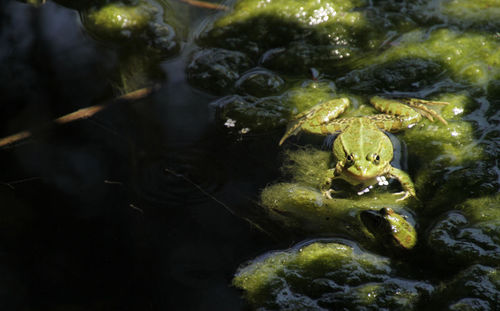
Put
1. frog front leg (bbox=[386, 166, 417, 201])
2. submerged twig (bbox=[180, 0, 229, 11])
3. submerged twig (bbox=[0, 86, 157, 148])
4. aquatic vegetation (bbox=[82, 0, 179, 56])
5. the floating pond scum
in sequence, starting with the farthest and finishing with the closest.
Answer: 1. submerged twig (bbox=[180, 0, 229, 11])
2. aquatic vegetation (bbox=[82, 0, 179, 56])
3. submerged twig (bbox=[0, 86, 157, 148])
4. frog front leg (bbox=[386, 166, 417, 201])
5. the floating pond scum

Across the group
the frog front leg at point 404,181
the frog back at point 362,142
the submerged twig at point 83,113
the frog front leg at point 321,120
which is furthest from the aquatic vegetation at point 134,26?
the frog front leg at point 404,181

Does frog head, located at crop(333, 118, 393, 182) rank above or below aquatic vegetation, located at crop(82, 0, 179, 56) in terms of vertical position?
below

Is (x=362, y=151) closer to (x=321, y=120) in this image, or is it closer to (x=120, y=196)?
(x=321, y=120)

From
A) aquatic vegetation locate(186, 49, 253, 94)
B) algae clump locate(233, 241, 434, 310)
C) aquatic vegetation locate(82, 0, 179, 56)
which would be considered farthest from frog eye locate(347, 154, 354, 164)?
aquatic vegetation locate(82, 0, 179, 56)

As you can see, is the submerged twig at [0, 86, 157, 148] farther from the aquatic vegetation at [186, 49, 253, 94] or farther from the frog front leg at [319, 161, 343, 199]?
the frog front leg at [319, 161, 343, 199]

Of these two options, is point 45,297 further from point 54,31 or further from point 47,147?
point 54,31

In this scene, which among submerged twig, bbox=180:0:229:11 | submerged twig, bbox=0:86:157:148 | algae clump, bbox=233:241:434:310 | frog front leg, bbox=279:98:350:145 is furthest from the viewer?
submerged twig, bbox=180:0:229:11

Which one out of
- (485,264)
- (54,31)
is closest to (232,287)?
(485,264)
